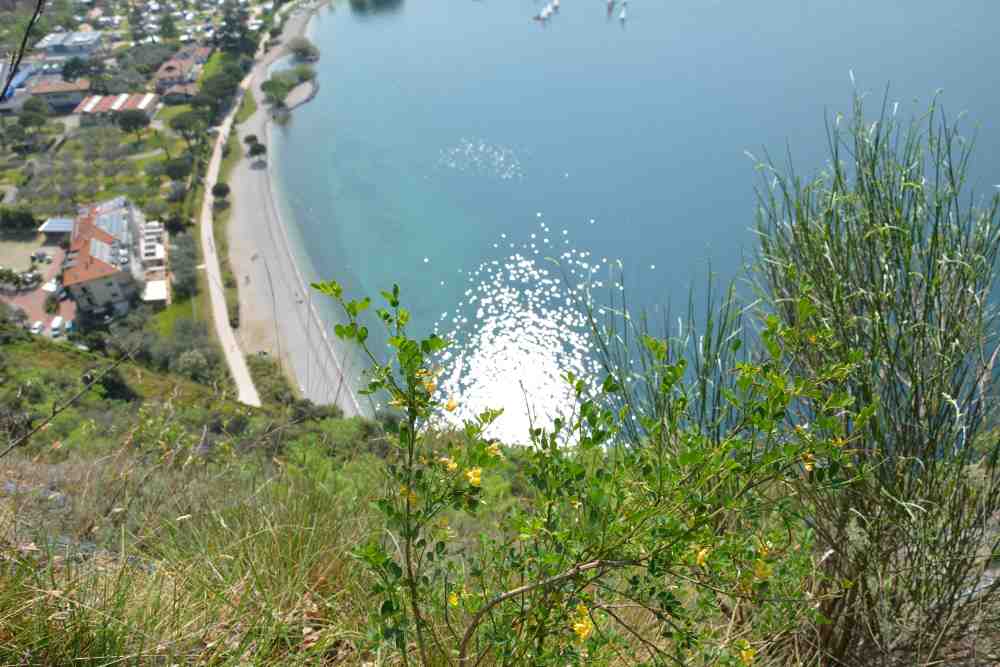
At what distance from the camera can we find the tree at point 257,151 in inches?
813

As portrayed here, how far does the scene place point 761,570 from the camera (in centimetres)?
140

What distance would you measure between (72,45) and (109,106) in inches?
246

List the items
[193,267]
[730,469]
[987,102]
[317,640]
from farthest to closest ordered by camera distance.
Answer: [987,102], [193,267], [317,640], [730,469]

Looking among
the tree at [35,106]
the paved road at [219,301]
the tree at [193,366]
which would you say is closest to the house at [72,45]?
the tree at [35,106]

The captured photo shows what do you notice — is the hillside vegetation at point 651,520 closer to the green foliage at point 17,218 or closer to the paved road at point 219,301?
the paved road at point 219,301

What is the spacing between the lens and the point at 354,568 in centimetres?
201

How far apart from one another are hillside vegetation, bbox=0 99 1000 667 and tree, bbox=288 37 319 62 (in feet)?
86.8

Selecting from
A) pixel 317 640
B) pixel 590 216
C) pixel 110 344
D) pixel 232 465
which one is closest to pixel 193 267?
pixel 110 344

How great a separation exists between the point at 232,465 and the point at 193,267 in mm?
15024

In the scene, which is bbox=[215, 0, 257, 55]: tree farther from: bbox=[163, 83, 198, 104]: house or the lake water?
bbox=[163, 83, 198, 104]: house

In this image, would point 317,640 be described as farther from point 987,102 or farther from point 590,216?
point 987,102

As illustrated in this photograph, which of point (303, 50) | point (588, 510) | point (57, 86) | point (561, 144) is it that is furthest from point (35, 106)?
point (588, 510)

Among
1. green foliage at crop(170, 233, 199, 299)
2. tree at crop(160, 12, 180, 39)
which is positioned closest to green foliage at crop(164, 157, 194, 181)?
green foliage at crop(170, 233, 199, 299)

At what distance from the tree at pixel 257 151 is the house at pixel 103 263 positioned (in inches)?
159
